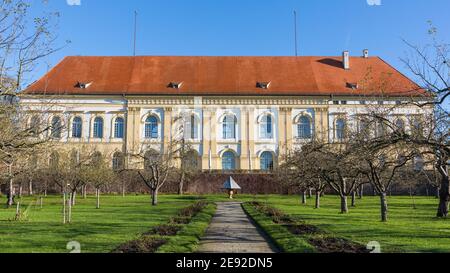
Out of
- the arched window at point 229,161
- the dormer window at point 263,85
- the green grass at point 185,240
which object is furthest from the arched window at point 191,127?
the green grass at point 185,240

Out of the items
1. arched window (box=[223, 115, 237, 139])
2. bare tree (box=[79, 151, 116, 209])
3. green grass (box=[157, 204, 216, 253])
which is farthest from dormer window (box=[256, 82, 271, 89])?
green grass (box=[157, 204, 216, 253])

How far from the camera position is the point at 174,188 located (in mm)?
52281

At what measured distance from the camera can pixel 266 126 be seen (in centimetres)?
5931

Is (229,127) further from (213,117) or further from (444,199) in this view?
(444,199)

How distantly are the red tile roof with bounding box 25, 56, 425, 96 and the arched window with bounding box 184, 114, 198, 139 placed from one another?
352cm

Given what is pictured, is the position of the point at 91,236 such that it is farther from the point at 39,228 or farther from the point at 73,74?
the point at 73,74

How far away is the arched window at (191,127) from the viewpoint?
2313 inches

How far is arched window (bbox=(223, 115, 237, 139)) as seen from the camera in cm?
5897

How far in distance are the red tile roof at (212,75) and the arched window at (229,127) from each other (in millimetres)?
3451
